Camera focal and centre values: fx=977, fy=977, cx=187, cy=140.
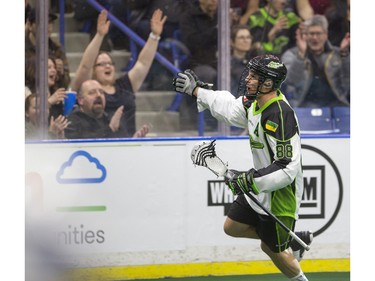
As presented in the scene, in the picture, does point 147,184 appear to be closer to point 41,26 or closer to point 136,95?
point 136,95

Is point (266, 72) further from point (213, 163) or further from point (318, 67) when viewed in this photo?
point (318, 67)

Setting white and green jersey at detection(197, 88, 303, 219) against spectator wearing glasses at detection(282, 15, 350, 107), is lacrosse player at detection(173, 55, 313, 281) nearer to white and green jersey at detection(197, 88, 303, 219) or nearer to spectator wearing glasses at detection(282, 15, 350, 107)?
white and green jersey at detection(197, 88, 303, 219)

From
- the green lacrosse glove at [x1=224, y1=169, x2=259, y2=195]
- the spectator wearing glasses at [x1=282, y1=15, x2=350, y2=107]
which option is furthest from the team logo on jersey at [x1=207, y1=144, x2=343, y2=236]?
the green lacrosse glove at [x1=224, y1=169, x2=259, y2=195]

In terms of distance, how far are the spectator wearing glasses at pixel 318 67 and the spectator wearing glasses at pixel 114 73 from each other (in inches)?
48.0

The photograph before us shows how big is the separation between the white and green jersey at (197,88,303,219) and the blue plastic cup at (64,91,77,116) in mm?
1626

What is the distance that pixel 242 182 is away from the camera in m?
6.15

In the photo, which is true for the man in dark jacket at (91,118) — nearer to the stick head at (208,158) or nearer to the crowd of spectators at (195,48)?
the crowd of spectators at (195,48)

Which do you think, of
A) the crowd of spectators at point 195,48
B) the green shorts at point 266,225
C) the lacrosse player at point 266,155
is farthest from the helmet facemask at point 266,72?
the crowd of spectators at point 195,48

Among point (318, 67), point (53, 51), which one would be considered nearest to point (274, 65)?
point (53, 51)

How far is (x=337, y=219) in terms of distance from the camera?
27.2ft

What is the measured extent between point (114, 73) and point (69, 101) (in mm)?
440

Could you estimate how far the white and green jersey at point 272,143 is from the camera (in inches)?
239

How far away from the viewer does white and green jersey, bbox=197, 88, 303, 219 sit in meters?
6.07

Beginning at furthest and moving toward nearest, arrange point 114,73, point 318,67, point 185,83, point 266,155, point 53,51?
point 318,67, point 114,73, point 53,51, point 185,83, point 266,155
